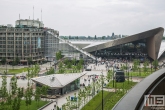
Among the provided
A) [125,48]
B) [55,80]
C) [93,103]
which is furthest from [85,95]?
[125,48]

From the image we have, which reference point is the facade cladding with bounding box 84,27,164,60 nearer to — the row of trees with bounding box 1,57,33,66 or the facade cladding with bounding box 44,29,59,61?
the facade cladding with bounding box 44,29,59,61

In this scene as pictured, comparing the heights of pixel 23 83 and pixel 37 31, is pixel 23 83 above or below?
below

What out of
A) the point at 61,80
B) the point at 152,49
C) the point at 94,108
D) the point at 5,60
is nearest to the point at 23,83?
the point at 61,80

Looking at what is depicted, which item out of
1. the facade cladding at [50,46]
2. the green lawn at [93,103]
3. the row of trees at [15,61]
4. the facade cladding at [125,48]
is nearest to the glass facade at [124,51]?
the facade cladding at [125,48]

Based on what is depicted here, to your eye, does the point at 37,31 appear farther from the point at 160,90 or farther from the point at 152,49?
the point at 160,90

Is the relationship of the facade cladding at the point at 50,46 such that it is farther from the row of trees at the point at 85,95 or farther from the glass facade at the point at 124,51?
the row of trees at the point at 85,95

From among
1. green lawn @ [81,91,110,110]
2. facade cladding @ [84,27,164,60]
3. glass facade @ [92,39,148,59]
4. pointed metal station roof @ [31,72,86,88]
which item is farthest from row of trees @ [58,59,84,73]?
glass facade @ [92,39,148,59]

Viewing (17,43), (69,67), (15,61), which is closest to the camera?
(69,67)

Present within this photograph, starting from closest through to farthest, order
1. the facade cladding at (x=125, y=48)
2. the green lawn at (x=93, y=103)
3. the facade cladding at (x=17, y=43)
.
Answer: the green lawn at (x=93, y=103), the facade cladding at (x=17, y=43), the facade cladding at (x=125, y=48)

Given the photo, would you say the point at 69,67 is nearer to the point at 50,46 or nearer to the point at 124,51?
the point at 50,46

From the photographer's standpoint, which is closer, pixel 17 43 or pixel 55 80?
pixel 55 80

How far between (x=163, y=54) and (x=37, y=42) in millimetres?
35652

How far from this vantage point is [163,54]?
226 feet

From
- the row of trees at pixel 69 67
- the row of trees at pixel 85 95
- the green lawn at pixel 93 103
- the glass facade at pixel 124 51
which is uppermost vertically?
the glass facade at pixel 124 51
